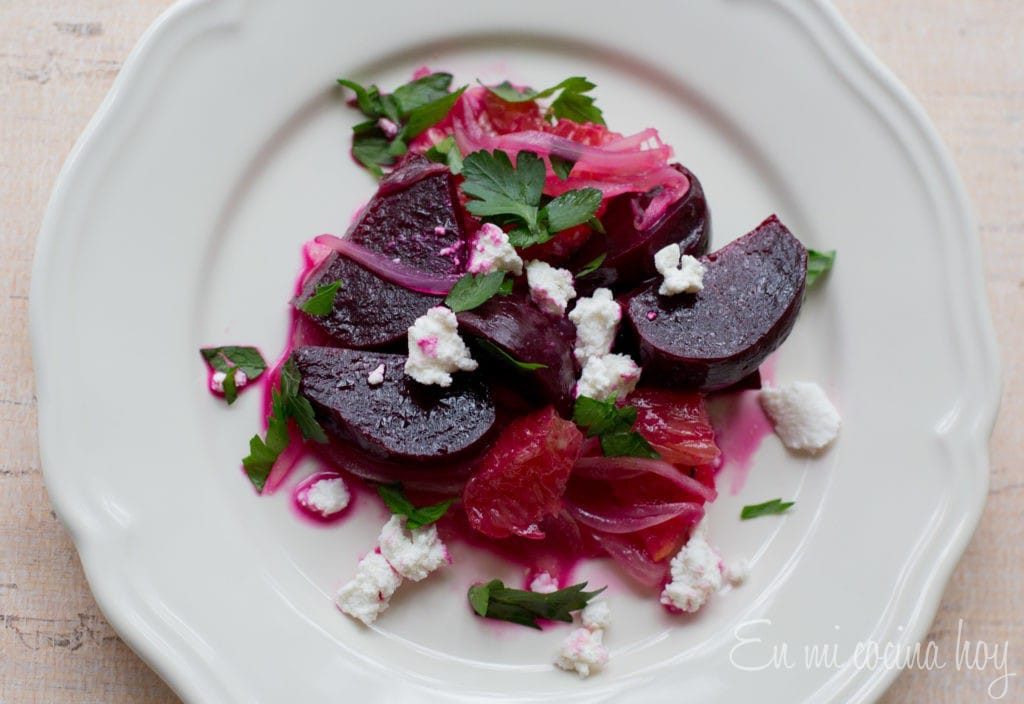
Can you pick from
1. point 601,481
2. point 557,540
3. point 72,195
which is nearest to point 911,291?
point 601,481

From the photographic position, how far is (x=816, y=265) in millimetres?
3191

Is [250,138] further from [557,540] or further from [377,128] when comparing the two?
[557,540]

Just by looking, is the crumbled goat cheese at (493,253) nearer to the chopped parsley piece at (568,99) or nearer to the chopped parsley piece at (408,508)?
the chopped parsley piece at (568,99)

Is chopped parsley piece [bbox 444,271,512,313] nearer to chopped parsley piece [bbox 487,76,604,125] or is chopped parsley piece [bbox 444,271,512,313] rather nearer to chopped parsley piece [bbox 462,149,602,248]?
chopped parsley piece [bbox 462,149,602,248]

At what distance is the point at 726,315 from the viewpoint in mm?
2875

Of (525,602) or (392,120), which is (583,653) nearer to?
(525,602)

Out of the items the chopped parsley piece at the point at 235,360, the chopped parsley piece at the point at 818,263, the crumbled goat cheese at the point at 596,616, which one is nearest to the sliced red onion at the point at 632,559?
the crumbled goat cheese at the point at 596,616

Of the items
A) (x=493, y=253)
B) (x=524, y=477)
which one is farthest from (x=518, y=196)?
(x=524, y=477)

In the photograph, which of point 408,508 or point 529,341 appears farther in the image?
point 408,508

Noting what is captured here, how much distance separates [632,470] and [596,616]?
0.52 metres

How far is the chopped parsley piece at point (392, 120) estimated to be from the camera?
3.17m

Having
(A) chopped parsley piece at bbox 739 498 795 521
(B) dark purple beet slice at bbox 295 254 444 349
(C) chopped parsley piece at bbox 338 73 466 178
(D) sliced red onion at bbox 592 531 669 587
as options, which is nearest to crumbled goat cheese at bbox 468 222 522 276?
(B) dark purple beet slice at bbox 295 254 444 349

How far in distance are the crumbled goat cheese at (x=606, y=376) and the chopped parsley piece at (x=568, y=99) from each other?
947 mm

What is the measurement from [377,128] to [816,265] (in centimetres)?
171
